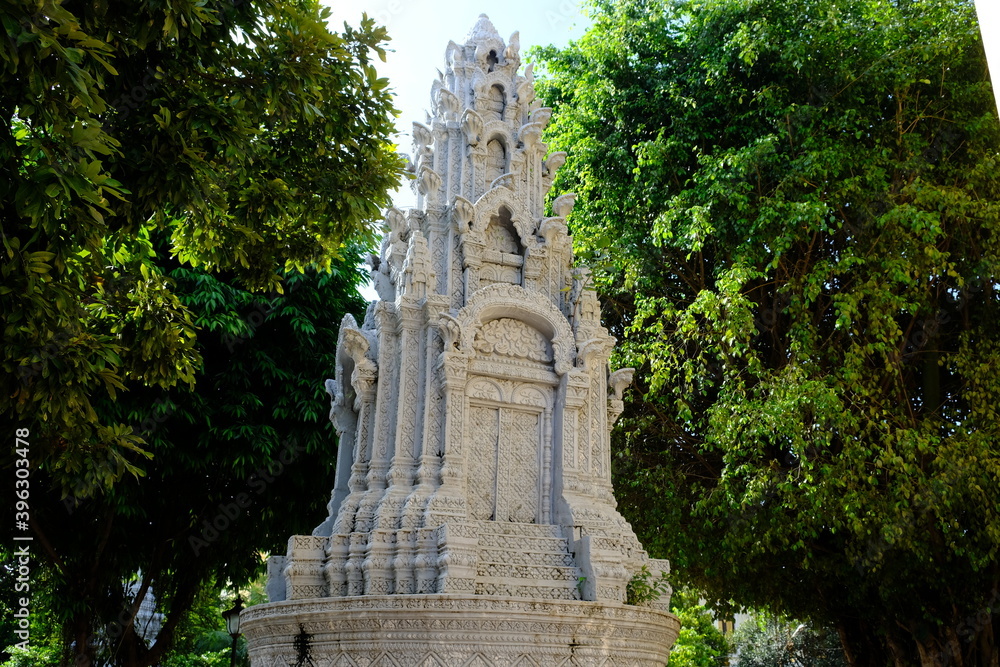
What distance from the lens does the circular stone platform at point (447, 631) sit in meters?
7.38

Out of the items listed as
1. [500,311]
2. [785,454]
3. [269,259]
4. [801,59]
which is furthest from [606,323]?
[269,259]

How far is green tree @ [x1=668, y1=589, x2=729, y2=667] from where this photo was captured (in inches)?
944

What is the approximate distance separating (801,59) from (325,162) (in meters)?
7.68

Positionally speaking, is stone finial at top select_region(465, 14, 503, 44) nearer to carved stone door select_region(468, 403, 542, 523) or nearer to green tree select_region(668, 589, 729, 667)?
carved stone door select_region(468, 403, 542, 523)

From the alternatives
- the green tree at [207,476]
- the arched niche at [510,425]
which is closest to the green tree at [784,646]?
the green tree at [207,476]

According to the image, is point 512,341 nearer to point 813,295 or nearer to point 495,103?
point 495,103

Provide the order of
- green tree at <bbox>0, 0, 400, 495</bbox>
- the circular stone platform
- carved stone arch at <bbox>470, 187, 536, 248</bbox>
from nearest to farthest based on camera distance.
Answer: green tree at <bbox>0, 0, 400, 495</bbox>, the circular stone platform, carved stone arch at <bbox>470, 187, 536, 248</bbox>

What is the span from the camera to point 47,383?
654 cm

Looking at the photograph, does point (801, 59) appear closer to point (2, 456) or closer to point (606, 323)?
point (606, 323)

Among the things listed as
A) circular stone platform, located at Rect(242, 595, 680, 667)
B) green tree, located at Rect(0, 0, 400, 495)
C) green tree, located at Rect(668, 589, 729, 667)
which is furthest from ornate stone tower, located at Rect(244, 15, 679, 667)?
green tree, located at Rect(668, 589, 729, 667)

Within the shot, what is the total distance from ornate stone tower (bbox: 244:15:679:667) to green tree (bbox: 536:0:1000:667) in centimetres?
341

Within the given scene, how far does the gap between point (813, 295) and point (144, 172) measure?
896cm

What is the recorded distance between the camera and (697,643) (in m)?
25.4

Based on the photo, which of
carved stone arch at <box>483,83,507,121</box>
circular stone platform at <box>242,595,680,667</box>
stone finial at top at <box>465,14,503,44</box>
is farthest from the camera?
stone finial at top at <box>465,14,503,44</box>
